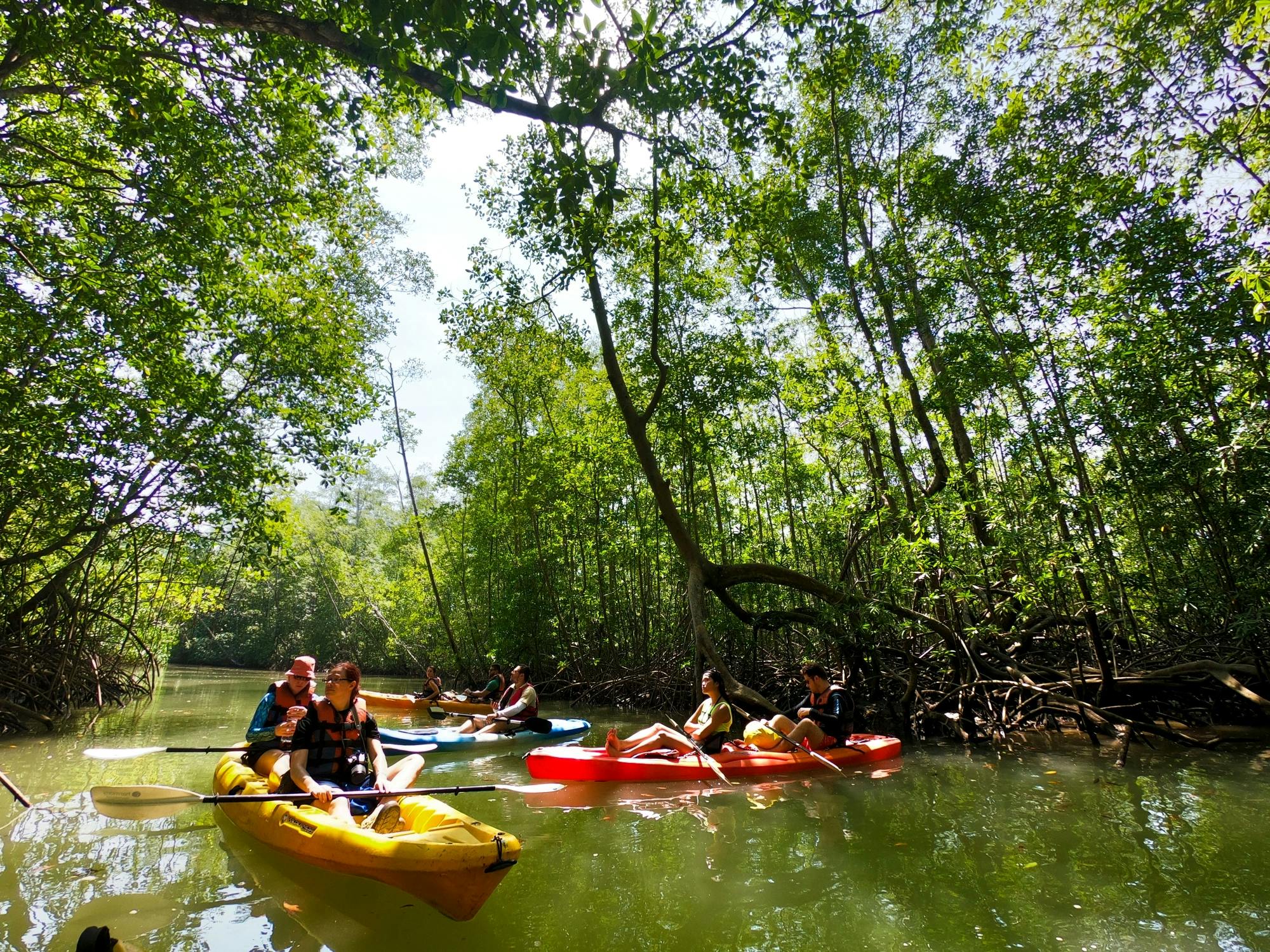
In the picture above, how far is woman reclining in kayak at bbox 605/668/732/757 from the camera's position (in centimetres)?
631

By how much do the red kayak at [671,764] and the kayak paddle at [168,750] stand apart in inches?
67.7

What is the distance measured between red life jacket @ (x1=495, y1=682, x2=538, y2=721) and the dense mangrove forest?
245cm

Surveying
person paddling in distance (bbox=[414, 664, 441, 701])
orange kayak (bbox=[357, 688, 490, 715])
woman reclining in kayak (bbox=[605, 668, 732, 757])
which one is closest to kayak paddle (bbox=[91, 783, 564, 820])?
woman reclining in kayak (bbox=[605, 668, 732, 757])

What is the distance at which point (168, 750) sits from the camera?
188 inches

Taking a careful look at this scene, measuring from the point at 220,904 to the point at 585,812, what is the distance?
2.65m

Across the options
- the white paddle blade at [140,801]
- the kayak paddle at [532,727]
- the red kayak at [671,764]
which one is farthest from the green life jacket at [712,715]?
the white paddle blade at [140,801]

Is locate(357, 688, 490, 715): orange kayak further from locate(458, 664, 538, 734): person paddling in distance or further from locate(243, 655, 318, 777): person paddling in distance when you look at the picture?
locate(243, 655, 318, 777): person paddling in distance

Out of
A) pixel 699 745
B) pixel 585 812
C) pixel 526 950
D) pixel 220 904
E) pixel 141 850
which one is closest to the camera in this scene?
pixel 526 950

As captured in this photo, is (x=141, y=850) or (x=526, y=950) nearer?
(x=526, y=950)

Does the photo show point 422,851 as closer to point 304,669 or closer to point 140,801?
point 140,801

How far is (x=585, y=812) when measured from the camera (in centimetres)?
516

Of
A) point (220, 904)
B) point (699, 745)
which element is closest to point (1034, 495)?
point (699, 745)

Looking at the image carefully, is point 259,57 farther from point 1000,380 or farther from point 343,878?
point 1000,380

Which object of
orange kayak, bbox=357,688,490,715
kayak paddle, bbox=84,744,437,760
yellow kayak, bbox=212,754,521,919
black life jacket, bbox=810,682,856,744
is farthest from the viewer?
orange kayak, bbox=357,688,490,715
